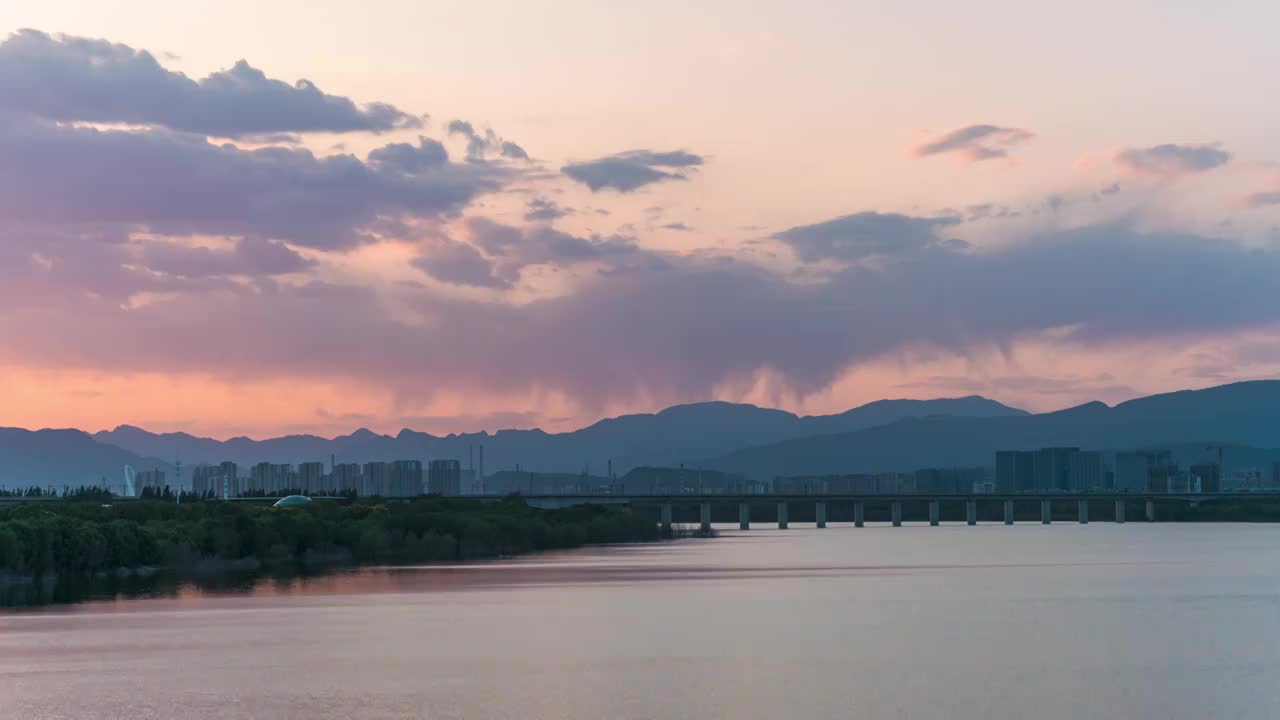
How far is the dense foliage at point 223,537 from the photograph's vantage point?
120m

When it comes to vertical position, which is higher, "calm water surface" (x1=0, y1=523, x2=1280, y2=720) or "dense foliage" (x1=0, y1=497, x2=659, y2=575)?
"dense foliage" (x1=0, y1=497, x2=659, y2=575)

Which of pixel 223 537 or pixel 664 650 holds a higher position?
pixel 223 537

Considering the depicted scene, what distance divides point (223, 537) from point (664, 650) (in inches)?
3388

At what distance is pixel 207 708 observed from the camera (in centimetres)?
5484

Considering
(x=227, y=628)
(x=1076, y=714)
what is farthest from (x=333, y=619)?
(x=1076, y=714)

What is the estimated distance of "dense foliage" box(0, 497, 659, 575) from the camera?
120 metres

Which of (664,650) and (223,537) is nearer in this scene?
(664,650)

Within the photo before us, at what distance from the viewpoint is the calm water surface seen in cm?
5478

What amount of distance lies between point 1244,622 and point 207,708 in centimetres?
5058

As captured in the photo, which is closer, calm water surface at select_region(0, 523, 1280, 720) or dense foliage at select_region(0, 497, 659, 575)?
calm water surface at select_region(0, 523, 1280, 720)

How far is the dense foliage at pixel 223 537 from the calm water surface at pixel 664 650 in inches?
583

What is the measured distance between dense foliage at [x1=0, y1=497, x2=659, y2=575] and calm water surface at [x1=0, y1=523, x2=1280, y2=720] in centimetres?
1482

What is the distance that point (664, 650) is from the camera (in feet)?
230

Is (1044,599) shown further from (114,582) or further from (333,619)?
(114,582)
